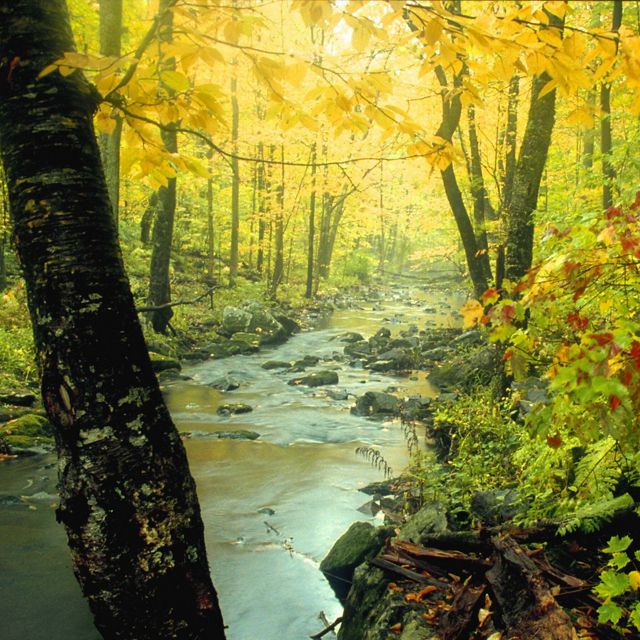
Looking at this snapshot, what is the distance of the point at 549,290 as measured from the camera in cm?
302

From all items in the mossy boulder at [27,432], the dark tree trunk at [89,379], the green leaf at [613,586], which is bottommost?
the mossy boulder at [27,432]

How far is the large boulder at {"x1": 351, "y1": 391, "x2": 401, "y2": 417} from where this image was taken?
1032cm

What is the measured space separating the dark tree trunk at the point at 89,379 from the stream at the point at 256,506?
2839 mm

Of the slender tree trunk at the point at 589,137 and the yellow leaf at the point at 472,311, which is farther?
the yellow leaf at the point at 472,311

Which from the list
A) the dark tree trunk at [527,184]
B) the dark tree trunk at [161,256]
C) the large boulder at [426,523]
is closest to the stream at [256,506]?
the large boulder at [426,523]

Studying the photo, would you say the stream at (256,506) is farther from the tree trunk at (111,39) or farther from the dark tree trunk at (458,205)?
the tree trunk at (111,39)

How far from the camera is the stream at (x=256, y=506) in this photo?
443cm

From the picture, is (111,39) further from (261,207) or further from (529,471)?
(261,207)

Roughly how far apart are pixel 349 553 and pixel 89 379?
3631 millimetres

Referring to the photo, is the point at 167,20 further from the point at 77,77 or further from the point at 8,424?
the point at 8,424

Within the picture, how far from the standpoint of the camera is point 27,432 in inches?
313

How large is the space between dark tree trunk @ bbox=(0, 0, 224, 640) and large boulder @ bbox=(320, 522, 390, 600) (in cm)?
291

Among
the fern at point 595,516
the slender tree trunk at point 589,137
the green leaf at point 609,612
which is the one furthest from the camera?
the fern at point 595,516

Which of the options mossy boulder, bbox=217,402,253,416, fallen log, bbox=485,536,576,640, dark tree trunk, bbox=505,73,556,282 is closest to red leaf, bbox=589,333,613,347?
fallen log, bbox=485,536,576,640
